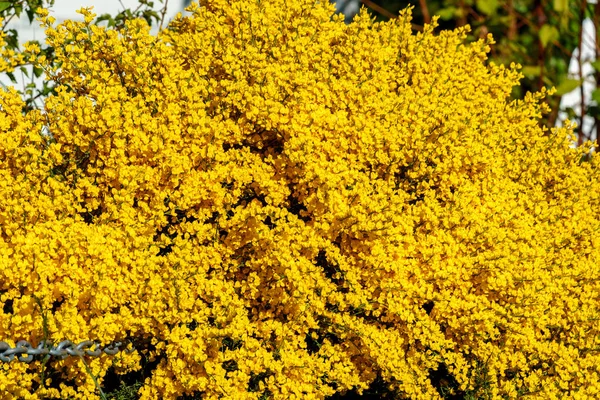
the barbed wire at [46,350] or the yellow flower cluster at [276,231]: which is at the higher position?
the yellow flower cluster at [276,231]

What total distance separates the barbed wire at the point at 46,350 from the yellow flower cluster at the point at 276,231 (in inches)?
1.9

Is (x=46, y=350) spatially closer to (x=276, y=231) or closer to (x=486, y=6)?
(x=276, y=231)

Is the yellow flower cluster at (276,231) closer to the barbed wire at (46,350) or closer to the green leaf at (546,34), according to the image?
the barbed wire at (46,350)

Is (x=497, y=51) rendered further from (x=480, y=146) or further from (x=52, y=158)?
(x=52, y=158)

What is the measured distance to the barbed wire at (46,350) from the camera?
9.07ft

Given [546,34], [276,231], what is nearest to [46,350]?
[276,231]

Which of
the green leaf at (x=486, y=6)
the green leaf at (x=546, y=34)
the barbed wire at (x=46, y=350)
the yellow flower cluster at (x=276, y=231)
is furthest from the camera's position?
the green leaf at (x=486, y=6)

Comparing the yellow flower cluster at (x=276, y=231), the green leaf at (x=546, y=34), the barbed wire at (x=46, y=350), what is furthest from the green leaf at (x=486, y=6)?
the barbed wire at (x=46, y=350)

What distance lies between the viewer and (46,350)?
280 cm

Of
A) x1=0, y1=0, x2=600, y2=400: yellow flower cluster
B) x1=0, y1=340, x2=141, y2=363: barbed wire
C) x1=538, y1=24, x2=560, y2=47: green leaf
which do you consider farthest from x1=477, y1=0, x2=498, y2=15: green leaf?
x1=0, y1=340, x2=141, y2=363: barbed wire

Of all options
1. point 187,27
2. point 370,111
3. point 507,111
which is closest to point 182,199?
point 370,111

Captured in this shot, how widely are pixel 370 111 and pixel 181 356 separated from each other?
58.4 inches

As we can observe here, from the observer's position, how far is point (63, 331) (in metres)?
2.87

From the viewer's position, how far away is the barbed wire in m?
2.76
